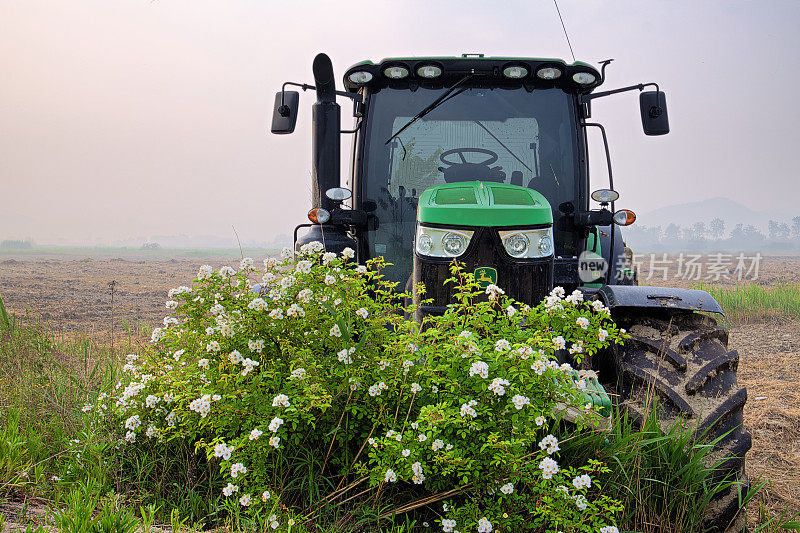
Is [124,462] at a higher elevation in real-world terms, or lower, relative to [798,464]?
higher

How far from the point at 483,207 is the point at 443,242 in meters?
0.29

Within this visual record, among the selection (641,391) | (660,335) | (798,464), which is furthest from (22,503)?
(798,464)

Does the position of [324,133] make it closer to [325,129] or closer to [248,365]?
[325,129]

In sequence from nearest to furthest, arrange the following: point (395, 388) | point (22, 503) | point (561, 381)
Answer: point (561, 381)
point (395, 388)
point (22, 503)

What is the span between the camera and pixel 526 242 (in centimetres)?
318

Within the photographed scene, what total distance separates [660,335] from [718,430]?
58 centimetres

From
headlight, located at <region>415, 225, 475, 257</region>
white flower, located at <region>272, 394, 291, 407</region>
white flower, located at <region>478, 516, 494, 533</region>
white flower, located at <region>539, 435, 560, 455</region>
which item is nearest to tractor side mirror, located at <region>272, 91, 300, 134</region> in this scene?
headlight, located at <region>415, 225, 475, 257</region>

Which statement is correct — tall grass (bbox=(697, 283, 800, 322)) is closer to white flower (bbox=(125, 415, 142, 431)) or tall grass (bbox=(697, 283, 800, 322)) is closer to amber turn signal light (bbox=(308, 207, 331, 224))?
amber turn signal light (bbox=(308, 207, 331, 224))

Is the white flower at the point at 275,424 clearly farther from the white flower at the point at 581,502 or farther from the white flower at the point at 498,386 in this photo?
the white flower at the point at 581,502

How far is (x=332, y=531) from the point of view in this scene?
7.83 feet

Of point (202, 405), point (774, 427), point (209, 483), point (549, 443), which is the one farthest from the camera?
point (774, 427)

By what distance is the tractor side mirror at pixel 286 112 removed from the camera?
162 inches

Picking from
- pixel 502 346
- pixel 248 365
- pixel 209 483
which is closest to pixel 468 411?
pixel 502 346

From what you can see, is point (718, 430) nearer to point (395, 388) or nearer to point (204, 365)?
point (395, 388)
